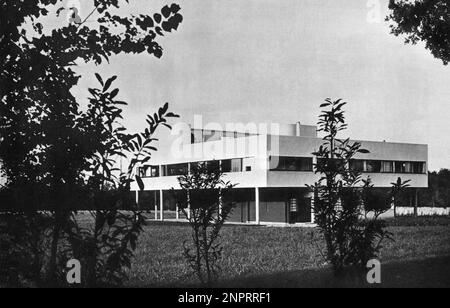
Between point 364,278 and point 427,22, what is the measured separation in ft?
34.6

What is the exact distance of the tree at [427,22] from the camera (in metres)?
14.7

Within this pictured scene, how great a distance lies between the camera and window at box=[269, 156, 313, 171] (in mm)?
36500

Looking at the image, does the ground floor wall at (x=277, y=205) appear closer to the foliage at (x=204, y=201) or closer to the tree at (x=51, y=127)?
the foliage at (x=204, y=201)

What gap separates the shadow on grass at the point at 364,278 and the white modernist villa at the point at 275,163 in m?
23.6

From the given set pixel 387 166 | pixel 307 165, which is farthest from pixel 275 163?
pixel 387 166

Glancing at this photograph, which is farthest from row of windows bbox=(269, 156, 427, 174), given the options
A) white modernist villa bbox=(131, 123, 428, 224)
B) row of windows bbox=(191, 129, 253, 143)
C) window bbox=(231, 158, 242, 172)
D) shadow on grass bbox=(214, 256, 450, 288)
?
shadow on grass bbox=(214, 256, 450, 288)

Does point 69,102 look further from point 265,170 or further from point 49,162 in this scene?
point 265,170

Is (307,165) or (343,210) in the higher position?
(307,165)

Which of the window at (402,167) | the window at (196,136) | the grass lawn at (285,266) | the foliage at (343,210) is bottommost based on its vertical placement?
the grass lawn at (285,266)

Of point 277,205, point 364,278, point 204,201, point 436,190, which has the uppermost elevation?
point 204,201

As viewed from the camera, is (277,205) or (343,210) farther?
(277,205)

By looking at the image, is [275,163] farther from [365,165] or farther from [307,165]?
[365,165]

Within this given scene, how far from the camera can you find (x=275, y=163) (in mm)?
36625

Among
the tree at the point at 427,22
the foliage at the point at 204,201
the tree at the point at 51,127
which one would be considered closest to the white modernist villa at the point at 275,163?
the tree at the point at 427,22
